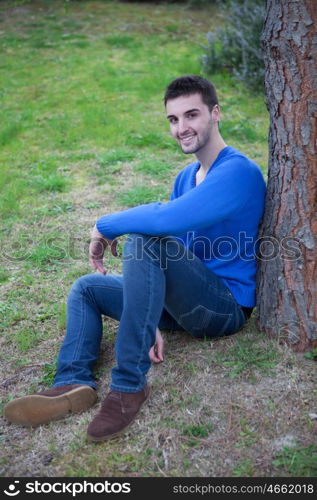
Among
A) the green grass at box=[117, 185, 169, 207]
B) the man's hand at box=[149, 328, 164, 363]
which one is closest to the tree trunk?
the man's hand at box=[149, 328, 164, 363]

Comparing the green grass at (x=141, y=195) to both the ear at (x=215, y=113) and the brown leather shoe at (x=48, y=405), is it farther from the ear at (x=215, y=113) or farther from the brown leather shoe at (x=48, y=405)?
the brown leather shoe at (x=48, y=405)

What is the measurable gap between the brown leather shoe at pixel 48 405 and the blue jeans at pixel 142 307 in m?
0.06

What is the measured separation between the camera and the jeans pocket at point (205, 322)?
2.75 metres

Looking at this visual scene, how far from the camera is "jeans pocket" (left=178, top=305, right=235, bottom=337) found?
275 cm

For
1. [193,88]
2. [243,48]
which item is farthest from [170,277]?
[243,48]

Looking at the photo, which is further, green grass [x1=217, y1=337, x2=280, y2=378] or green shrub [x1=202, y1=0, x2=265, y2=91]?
green shrub [x1=202, y1=0, x2=265, y2=91]

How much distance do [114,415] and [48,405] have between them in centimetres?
35

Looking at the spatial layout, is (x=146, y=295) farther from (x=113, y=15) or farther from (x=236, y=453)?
(x=113, y=15)

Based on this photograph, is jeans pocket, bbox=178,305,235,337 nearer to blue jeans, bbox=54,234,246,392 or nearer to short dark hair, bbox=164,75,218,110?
blue jeans, bbox=54,234,246,392

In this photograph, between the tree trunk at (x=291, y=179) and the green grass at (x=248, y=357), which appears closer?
the tree trunk at (x=291, y=179)

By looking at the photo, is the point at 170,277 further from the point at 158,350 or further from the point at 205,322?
the point at 158,350

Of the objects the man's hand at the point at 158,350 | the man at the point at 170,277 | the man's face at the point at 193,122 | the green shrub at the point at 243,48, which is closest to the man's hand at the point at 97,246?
the man at the point at 170,277

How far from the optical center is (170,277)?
2607 millimetres

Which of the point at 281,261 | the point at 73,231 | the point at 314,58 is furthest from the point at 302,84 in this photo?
the point at 73,231
